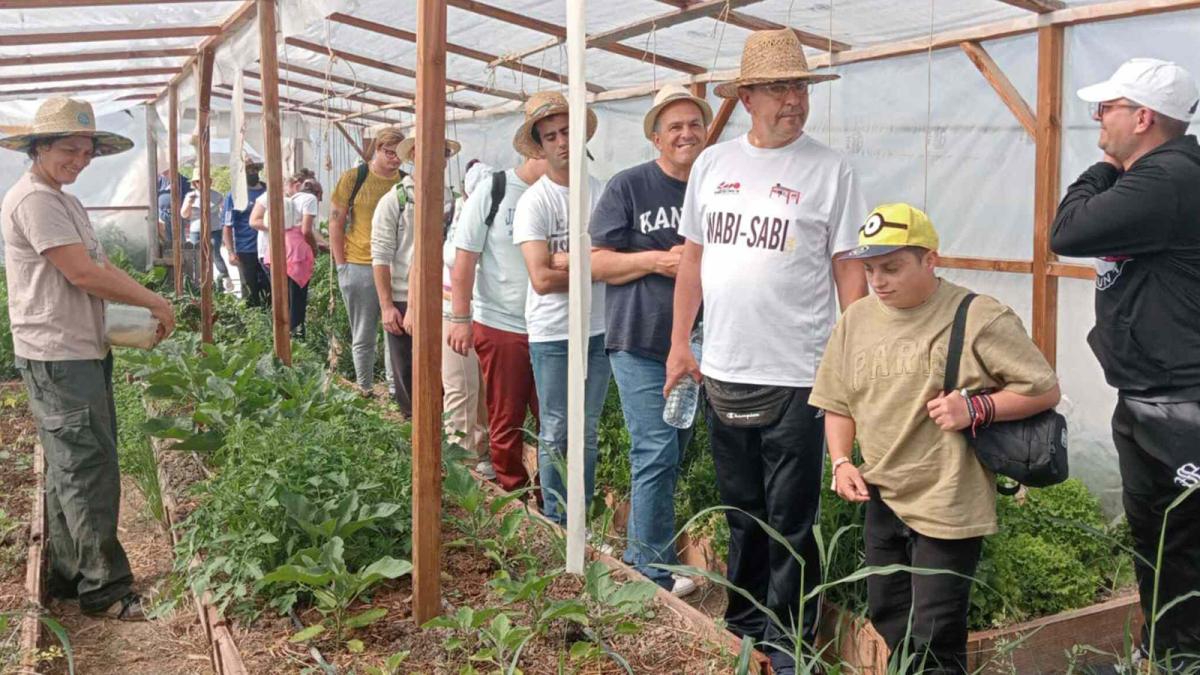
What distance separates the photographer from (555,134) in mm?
4336

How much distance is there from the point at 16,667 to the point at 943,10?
5189mm

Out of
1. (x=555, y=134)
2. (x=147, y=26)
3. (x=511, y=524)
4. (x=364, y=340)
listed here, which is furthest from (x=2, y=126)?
(x=511, y=524)

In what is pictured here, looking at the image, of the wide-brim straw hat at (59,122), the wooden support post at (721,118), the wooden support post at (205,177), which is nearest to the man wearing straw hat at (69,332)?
the wide-brim straw hat at (59,122)

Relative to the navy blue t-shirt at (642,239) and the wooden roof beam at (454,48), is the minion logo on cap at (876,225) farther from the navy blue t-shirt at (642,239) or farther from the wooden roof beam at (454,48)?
the wooden roof beam at (454,48)

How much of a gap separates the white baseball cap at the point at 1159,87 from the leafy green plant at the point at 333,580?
2.54 m

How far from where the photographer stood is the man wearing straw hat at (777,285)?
3.17m

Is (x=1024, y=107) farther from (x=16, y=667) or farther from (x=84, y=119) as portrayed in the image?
(x=16, y=667)

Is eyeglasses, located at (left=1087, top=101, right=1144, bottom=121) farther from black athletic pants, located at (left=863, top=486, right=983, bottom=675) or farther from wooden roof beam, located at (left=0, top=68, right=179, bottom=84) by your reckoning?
wooden roof beam, located at (left=0, top=68, right=179, bottom=84)

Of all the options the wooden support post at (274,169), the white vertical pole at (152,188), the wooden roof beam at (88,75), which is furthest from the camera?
the white vertical pole at (152,188)

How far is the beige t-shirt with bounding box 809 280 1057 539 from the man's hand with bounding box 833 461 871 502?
0.14ft

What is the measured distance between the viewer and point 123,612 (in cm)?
423

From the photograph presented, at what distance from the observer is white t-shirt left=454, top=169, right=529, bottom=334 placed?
4816 millimetres

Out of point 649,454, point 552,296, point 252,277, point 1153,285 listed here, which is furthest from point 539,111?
point 252,277

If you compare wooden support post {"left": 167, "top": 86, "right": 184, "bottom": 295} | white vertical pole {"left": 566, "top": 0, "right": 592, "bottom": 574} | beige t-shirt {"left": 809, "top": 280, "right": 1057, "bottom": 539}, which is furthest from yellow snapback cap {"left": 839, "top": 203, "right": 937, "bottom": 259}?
wooden support post {"left": 167, "top": 86, "right": 184, "bottom": 295}
